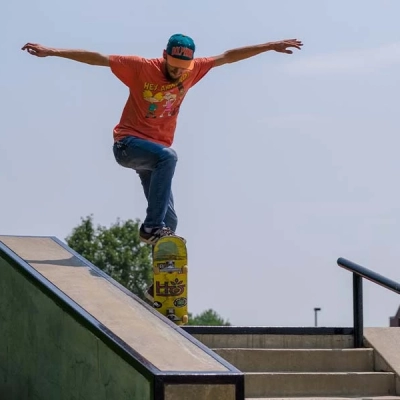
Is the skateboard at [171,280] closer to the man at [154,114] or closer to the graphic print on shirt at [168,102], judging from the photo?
the man at [154,114]

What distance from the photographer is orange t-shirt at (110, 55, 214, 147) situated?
34.7 feet

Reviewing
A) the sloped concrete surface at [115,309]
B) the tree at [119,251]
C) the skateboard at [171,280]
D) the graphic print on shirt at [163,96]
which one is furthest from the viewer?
the tree at [119,251]

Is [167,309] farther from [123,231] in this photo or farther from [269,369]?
[123,231]

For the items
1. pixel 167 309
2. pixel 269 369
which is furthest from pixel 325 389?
pixel 167 309

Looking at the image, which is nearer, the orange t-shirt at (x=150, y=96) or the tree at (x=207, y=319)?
the orange t-shirt at (x=150, y=96)

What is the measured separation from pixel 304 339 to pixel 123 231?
75.4 metres

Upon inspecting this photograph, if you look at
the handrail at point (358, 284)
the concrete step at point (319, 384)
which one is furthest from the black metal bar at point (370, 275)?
the concrete step at point (319, 384)

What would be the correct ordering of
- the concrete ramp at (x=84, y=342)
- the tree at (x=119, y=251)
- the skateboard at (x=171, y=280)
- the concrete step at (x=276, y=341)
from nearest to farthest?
1. the concrete ramp at (x=84, y=342)
2. the skateboard at (x=171, y=280)
3. the concrete step at (x=276, y=341)
4. the tree at (x=119, y=251)

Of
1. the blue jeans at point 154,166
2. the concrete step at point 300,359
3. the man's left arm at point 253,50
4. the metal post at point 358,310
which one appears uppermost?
the man's left arm at point 253,50

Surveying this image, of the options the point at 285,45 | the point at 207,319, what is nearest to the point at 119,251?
the point at 207,319

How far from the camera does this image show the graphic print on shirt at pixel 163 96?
34.8 ft

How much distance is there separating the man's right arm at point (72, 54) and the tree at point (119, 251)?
73.0 meters

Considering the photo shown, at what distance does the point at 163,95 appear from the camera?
1063cm

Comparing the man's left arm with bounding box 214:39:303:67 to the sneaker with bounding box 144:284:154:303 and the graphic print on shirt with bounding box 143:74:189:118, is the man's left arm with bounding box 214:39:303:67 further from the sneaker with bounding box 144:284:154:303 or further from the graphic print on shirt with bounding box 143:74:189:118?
the sneaker with bounding box 144:284:154:303
